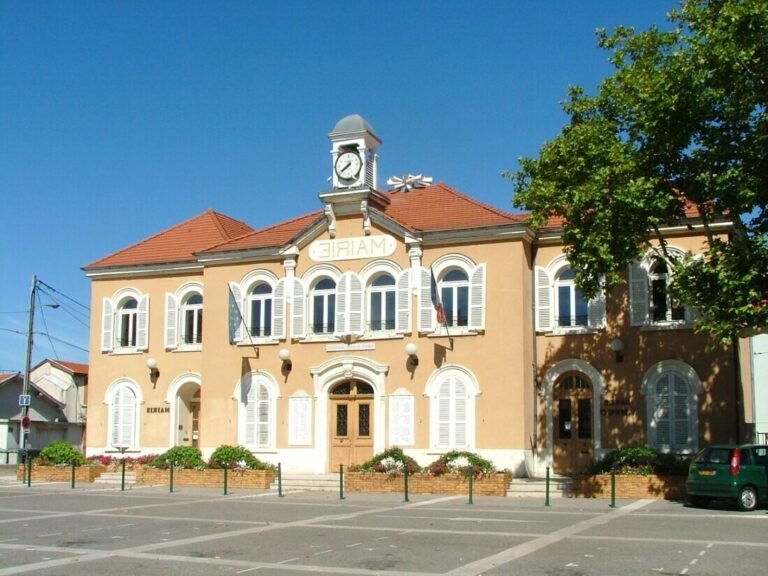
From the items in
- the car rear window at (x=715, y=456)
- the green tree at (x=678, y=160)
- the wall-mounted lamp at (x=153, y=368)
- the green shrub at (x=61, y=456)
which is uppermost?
the green tree at (x=678, y=160)

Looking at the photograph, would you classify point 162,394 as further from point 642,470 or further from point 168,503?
point 642,470

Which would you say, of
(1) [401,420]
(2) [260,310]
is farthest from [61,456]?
(1) [401,420]

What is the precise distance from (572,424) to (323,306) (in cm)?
861

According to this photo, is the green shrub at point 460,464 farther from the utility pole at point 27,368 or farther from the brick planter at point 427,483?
the utility pole at point 27,368

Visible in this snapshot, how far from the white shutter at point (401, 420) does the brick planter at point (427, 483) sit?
→ 271 cm

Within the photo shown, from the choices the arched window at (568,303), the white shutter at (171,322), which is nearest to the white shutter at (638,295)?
the arched window at (568,303)

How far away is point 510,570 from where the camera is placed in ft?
42.4

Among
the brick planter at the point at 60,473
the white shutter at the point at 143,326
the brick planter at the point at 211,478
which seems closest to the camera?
the brick planter at the point at 211,478

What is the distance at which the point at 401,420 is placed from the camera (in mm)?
29484

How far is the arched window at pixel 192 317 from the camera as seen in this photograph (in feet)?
112

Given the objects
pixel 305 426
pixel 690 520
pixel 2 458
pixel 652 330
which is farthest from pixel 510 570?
pixel 2 458

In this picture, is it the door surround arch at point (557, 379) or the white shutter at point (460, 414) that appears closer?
the door surround arch at point (557, 379)

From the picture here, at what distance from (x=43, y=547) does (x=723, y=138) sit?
16.6 m

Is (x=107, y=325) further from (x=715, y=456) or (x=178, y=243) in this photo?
(x=715, y=456)
